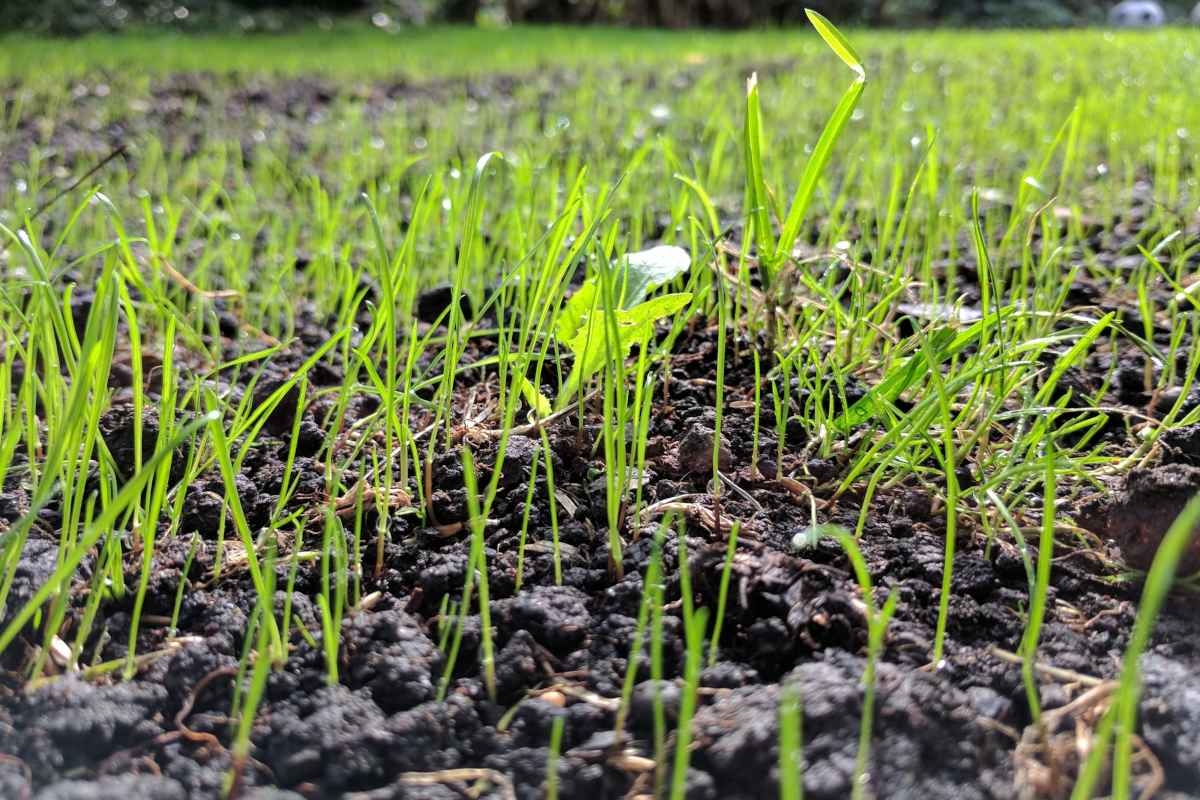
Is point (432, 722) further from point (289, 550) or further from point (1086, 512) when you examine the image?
point (1086, 512)

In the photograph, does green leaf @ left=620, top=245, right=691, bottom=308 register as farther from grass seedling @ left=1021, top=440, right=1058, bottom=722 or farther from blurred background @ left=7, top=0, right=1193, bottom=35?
blurred background @ left=7, top=0, right=1193, bottom=35

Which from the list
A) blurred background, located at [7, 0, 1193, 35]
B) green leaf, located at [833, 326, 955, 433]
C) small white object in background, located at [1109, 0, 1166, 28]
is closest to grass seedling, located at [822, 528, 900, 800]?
green leaf, located at [833, 326, 955, 433]

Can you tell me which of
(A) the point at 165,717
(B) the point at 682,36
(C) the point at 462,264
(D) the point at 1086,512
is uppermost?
(B) the point at 682,36

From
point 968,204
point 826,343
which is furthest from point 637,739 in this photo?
point 968,204

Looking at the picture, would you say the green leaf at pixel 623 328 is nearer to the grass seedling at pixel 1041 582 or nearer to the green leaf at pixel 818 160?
the green leaf at pixel 818 160

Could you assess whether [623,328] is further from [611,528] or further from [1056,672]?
[1056,672]

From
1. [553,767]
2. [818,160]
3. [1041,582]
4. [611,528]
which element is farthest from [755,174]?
[553,767]
